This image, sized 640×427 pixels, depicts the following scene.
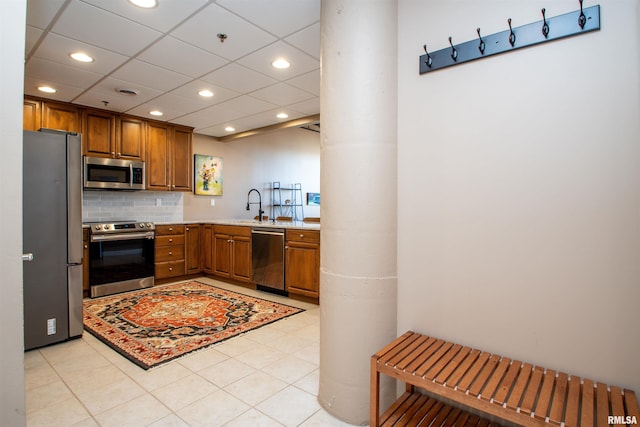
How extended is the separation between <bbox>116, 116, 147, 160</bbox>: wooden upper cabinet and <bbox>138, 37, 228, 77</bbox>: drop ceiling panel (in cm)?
197

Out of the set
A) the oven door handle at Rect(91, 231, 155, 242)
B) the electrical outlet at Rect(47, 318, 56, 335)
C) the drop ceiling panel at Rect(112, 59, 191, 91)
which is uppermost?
the drop ceiling panel at Rect(112, 59, 191, 91)

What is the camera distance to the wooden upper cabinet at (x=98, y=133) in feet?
13.8

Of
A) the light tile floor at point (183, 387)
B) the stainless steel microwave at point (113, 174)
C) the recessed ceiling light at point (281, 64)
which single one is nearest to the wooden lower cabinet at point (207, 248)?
the stainless steel microwave at point (113, 174)

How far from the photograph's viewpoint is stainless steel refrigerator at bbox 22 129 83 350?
98.4 inches

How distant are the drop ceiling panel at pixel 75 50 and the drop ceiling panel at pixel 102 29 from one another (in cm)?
10

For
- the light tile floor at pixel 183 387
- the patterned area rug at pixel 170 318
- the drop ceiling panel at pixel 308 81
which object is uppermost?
the drop ceiling panel at pixel 308 81

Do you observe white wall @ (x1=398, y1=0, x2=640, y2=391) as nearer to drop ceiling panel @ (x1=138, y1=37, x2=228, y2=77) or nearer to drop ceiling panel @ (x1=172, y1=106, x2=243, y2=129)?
drop ceiling panel @ (x1=138, y1=37, x2=228, y2=77)

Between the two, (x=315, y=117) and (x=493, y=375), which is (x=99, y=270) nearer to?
(x=315, y=117)

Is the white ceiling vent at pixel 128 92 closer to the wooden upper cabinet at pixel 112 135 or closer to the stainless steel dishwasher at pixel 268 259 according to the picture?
the wooden upper cabinet at pixel 112 135

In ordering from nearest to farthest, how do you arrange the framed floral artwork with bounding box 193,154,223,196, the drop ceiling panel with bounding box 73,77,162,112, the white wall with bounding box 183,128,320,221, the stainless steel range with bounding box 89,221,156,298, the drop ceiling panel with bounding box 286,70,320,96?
the drop ceiling panel with bounding box 286,70,320,96, the drop ceiling panel with bounding box 73,77,162,112, the stainless steel range with bounding box 89,221,156,298, the framed floral artwork with bounding box 193,154,223,196, the white wall with bounding box 183,128,320,221

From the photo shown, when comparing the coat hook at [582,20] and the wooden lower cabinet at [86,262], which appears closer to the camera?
the coat hook at [582,20]

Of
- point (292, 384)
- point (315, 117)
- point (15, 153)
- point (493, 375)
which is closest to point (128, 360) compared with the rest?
point (292, 384)

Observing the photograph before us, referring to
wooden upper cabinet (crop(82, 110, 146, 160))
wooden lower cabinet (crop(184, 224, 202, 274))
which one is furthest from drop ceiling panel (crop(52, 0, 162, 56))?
wooden lower cabinet (crop(184, 224, 202, 274))

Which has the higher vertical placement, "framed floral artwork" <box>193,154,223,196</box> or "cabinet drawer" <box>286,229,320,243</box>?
"framed floral artwork" <box>193,154,223,196</box>
